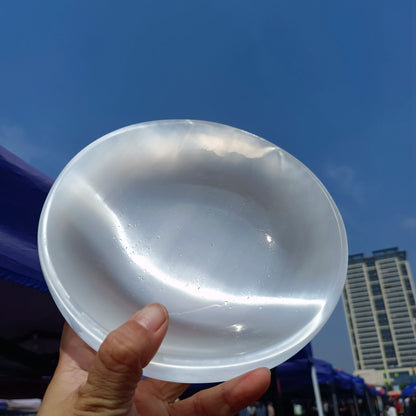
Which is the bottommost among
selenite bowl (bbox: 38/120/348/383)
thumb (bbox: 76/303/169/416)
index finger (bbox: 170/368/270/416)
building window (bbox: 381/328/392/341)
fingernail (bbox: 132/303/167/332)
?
index finger (bbox: 170/368/270/416)

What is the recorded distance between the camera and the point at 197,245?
51cm

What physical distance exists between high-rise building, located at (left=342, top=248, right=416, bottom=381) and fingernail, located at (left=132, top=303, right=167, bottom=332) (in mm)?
60023

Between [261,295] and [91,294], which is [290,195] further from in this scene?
[91,294]

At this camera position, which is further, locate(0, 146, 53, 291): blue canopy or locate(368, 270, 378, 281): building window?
locate(368, 270, 378, 281): building window

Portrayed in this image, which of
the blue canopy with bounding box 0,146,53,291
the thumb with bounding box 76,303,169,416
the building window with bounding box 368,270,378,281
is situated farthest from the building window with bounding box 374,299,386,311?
the thumb with bounding box 76,303,169,416

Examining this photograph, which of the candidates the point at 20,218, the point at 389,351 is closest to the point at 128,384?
the point at 20,218

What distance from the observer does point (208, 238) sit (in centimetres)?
52

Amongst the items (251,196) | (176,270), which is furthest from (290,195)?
(176,270)

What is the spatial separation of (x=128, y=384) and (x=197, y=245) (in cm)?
20

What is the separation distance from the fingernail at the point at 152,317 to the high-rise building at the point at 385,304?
60023 millimetres

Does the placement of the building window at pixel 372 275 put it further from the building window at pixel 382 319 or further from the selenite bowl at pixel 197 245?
the selenite bowl at pixel 197 245

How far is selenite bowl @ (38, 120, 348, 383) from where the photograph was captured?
45 centimetres

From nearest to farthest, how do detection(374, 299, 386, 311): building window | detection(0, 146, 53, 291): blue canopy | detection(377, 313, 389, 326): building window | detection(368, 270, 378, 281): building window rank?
detection(0, 146, 53, 291): blue canopy → detection(377, 313, 389, 326): building window → detection(374, 299, 386, 311): building window → detection(368, 270, 378, 281): building window

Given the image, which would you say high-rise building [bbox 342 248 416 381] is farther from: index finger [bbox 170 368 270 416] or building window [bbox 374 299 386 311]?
index finger [bbox 170 368 270 416]
